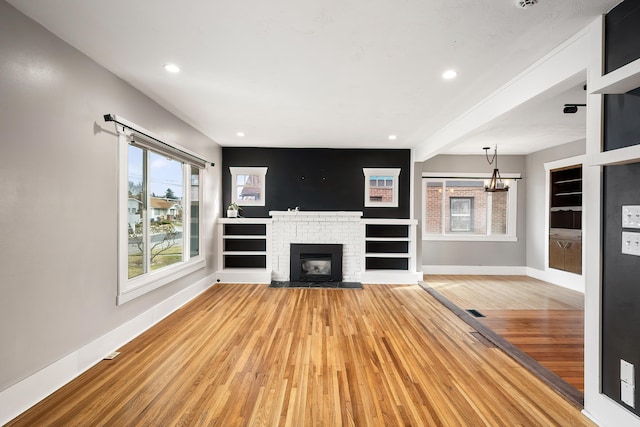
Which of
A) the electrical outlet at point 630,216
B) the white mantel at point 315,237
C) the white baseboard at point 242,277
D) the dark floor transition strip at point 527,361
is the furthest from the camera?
the white mantel at point 315,237

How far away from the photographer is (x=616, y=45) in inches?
69.9

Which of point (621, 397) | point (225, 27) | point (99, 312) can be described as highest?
point (225, 27)

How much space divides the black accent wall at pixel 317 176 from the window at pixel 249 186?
0.09 m

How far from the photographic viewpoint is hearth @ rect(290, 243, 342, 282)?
564 cm

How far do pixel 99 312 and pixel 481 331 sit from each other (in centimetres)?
396

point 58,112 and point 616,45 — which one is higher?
point 616,45

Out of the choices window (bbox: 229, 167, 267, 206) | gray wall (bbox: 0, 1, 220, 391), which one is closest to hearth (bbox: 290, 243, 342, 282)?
window (bbox: 229, 167, 267, 206)

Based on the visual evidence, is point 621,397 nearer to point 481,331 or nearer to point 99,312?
point 481,331

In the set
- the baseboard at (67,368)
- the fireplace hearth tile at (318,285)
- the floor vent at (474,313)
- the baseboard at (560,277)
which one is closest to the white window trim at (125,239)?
the baseboard at (67,368)

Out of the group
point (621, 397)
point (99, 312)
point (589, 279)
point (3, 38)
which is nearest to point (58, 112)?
point (3, 38)

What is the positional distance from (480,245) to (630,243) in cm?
516

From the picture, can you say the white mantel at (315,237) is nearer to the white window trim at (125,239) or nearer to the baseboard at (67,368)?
the white window trim at (125,239)

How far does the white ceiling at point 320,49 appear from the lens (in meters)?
1.84

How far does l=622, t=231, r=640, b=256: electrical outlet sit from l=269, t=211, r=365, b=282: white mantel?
4.14m
